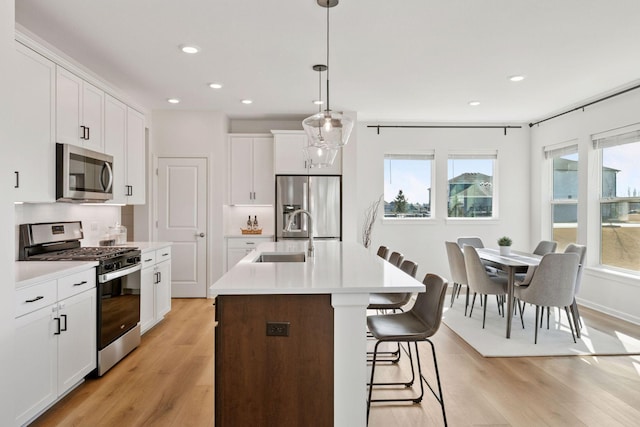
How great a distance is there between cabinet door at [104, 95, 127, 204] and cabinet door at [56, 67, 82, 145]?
48cm

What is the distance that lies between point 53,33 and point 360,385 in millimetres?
3537

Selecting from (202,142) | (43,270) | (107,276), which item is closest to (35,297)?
(43,270)

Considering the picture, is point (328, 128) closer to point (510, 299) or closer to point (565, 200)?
point (510, 299)

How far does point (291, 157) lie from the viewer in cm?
568

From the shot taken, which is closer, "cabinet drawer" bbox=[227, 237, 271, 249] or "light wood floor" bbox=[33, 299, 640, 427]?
"light wood floor" bbox=[33, 299, 640, 427]

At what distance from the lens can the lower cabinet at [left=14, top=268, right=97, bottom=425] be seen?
2150 millimetres

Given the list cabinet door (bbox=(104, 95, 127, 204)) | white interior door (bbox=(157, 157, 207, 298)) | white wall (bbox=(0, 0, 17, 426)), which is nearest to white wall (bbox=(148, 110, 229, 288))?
white interior door (bbox=(157, 157, 207, 298))

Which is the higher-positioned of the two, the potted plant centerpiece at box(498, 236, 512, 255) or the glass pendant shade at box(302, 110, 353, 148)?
the glass pendant shade at box(302, 110, 353, 148)

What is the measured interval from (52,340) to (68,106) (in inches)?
69.1

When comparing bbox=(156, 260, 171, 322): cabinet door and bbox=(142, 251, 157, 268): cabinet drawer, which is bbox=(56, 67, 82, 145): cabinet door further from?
bbox=(156, 260, 171, 322): cabinet door

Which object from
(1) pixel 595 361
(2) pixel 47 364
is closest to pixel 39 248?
(2) pixel 47 364

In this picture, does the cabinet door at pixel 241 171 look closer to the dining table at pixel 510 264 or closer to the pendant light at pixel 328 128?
the pendant light at pixel 328 128

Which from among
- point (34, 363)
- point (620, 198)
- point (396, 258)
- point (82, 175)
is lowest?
point (34, 363)

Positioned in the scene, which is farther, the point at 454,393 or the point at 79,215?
the point at 79,215
